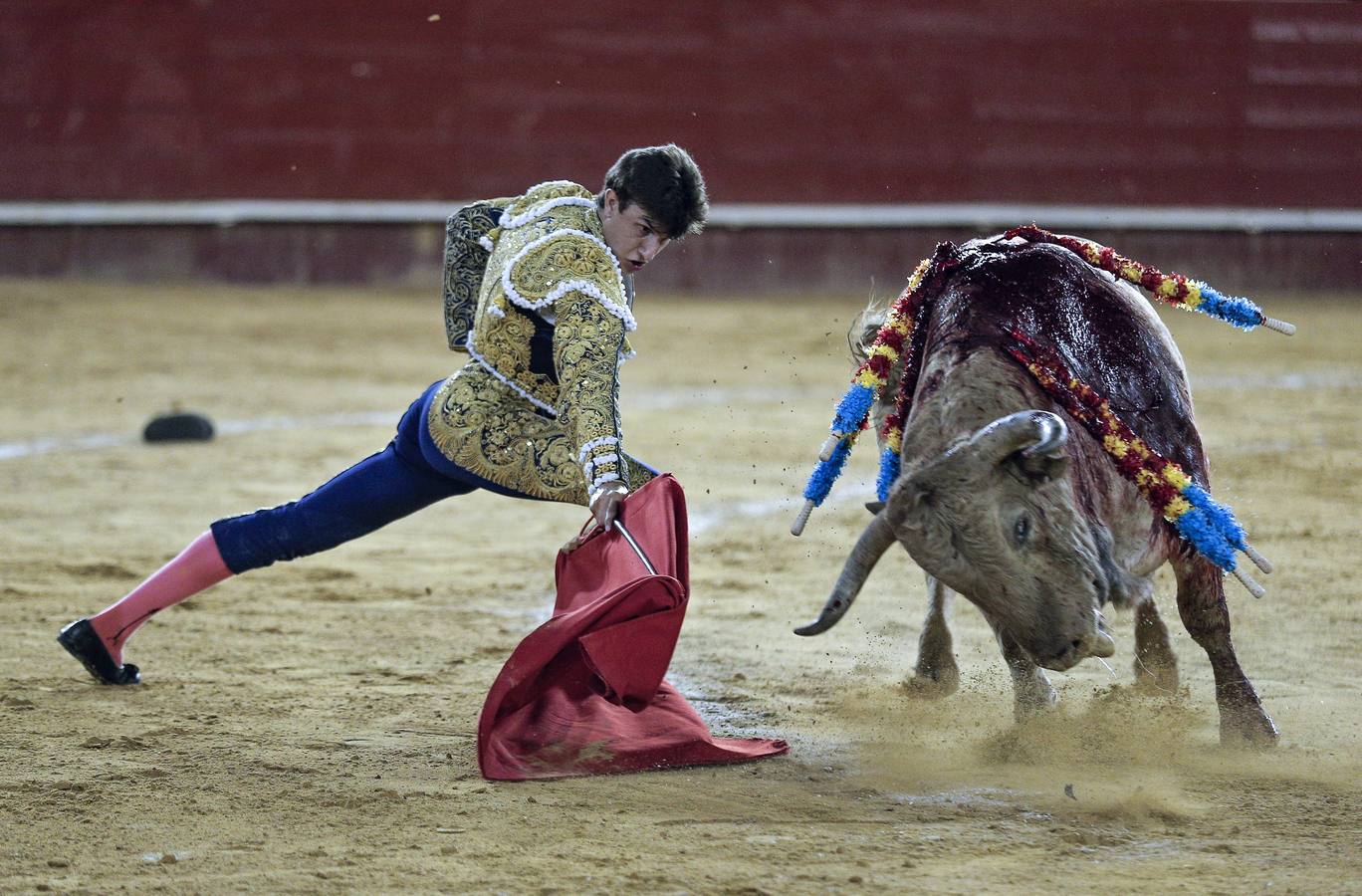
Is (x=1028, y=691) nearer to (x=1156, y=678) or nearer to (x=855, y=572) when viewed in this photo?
(x=1156, y=678)

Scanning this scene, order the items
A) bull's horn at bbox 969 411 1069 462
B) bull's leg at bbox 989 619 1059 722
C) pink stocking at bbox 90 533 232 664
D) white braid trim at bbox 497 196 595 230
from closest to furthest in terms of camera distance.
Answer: bull's horn at bbox 969 411 1069 462
white braid trim at bbox 497 196 595 230
bull's leg at bbox 989 619 1059 722
pink stocking at bbox 90 533 232 664

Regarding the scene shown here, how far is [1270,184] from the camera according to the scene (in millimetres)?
9672

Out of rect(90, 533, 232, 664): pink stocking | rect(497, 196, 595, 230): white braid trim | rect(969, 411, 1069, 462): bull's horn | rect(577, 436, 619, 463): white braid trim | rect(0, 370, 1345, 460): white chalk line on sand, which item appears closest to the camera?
rect(969, 411, 1069, 462): bull's horn

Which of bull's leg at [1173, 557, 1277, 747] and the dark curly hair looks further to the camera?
bull's leg at [1173, 557, 1277, 747]

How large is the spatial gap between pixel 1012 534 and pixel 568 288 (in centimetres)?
73

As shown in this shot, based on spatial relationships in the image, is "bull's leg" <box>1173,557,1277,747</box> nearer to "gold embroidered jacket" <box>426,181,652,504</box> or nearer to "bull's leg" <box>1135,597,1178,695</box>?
"bull's leg" <box>1135,597,1178,695</box>

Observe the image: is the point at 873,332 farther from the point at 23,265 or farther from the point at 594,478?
the point at 23,265

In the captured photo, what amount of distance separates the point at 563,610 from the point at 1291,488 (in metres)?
2.98

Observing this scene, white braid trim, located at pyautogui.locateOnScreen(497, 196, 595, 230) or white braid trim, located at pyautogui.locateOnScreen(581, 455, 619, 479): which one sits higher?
white braid trim, located at pyautogui.locateOnScreen(497, 196, 595, 230)

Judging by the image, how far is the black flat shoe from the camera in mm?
2920

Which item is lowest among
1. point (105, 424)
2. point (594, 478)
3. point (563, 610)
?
point (105, 424)

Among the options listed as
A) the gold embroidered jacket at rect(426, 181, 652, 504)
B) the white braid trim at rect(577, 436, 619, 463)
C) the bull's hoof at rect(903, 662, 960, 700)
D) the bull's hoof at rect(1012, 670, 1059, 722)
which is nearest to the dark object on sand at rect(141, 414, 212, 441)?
the gold embroidered jacket at rect(426, 181, 652, 504)

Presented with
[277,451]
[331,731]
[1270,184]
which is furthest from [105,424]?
[1270,184]

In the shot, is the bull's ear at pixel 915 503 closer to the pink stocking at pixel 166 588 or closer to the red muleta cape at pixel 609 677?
the red muleta cape at pixel 609 677
